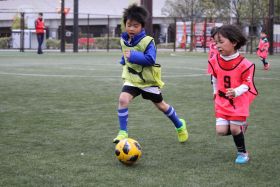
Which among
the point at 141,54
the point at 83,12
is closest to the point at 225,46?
the point at 141,54

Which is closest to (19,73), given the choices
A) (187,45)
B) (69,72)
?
(69,72)

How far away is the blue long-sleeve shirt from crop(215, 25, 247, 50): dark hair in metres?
0.95

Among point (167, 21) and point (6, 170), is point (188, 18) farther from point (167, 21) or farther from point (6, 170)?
point (6, 170)

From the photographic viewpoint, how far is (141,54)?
6055 millimetres

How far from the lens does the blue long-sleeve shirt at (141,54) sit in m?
6.01

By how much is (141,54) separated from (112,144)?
1.03 metres

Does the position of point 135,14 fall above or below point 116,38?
below

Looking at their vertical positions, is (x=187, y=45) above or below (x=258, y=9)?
below

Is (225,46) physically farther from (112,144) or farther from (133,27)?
(112,144)

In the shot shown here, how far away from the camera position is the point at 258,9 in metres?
43.9

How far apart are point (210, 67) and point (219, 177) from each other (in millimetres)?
1242

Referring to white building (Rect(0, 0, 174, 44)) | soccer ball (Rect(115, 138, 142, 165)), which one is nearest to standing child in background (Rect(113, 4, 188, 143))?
soccer ball (Rect(115, 138, 142, 165))

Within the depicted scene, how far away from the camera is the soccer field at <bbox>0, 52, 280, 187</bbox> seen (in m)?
4.73

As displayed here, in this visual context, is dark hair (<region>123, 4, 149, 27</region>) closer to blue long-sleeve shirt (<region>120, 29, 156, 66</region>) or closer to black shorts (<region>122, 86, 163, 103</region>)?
blue long-sleeve shirt (<region>120, 29, 156, 66</region>)
